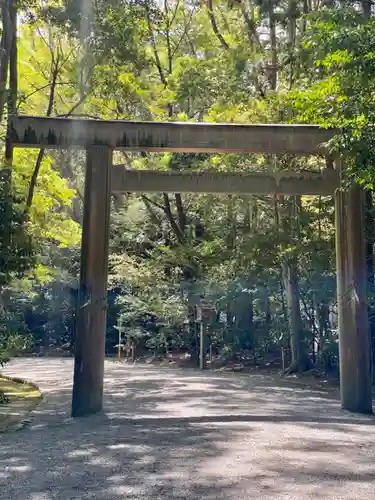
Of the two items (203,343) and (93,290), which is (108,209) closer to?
(93,290)

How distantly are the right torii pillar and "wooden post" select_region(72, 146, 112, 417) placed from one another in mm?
3273

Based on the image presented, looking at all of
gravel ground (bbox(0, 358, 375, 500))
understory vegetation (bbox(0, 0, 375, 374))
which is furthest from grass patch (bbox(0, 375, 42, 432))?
understory vegetation (bbox(0, 0, 375, 374))

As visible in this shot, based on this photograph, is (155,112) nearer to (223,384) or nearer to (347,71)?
(223,384)

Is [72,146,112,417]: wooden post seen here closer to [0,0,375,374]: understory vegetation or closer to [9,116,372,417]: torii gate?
[9,116,372,417]: torii gate

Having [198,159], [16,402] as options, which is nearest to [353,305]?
[16,402]

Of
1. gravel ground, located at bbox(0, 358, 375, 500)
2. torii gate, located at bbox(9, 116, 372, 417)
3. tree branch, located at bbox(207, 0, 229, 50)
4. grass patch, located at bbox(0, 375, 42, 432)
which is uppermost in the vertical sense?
tree branch, located at bbox(207, 0, 229, 50)

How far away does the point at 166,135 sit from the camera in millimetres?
6910

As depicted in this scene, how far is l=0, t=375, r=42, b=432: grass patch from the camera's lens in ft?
21.7

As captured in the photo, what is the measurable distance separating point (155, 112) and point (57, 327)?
14442 mm

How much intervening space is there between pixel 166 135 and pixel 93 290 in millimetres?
2349

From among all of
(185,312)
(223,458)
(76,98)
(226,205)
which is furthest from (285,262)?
(223,458)

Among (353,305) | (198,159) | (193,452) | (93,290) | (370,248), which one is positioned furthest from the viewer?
(198,159)

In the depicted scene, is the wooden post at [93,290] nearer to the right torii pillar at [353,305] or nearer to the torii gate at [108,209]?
the torii gate at [108,209]

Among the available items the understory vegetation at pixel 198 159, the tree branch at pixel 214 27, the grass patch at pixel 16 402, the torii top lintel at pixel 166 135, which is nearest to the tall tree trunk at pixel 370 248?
the understory vegetation at pixel 198 159
